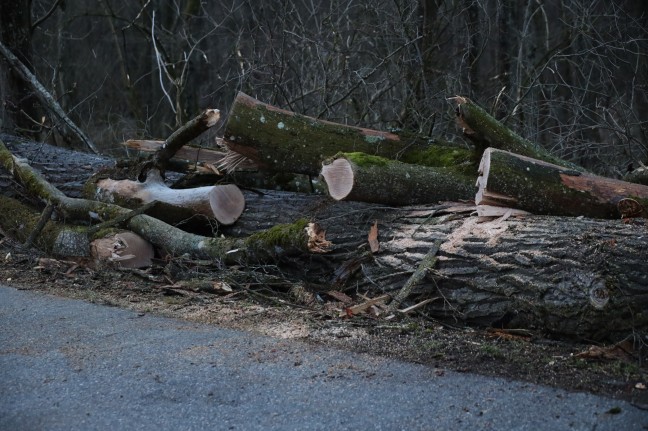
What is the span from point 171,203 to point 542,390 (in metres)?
4.61

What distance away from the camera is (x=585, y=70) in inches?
456

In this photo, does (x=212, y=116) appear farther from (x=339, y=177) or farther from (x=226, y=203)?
(x=339, y=177)

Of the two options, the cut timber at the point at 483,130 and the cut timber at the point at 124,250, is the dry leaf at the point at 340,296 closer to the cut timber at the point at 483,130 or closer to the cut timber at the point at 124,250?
the cut timber at the point at 483,130

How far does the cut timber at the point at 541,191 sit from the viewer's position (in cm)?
569

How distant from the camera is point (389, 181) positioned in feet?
20.4

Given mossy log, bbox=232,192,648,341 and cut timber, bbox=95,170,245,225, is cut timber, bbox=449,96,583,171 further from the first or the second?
cut timber, bbox=95,170,245,225

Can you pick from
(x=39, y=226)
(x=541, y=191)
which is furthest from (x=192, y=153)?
(x=541, y=191)

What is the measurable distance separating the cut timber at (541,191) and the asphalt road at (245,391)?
186 centimetres

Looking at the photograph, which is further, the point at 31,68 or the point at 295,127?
the point at 31,68

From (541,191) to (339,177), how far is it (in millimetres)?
1555

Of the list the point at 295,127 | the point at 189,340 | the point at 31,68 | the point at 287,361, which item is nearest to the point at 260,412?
the point at 287,361

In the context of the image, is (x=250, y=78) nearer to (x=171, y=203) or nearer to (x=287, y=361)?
(x=171, y=203)

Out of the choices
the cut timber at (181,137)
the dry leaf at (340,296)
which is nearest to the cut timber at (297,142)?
the cut timber at (181,137)

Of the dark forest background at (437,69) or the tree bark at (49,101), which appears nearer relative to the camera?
the dark forest background at (437,69)
